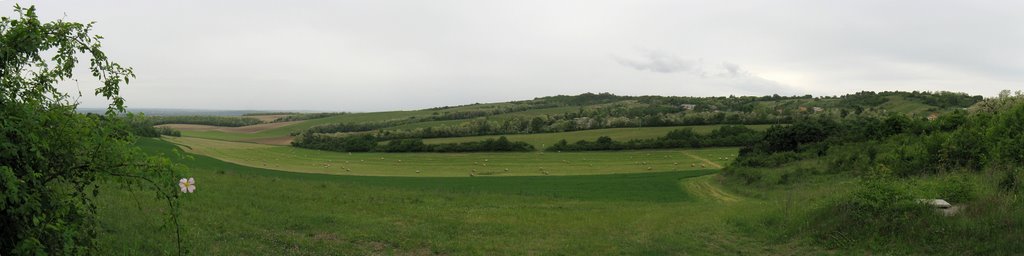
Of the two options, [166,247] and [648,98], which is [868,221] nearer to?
[166,247]

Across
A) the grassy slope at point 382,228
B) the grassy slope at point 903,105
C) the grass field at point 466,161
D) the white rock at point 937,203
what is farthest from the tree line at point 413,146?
the grassy slope at point 903,105

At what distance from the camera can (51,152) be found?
11.6 feet

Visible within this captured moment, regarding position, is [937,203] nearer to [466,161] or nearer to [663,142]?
[466,161]

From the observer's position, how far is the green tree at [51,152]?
3.22m

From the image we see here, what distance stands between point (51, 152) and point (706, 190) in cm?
3587

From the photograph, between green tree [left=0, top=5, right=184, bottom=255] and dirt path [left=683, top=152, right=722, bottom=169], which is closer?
green tree [left=0, top=5, right=184, bottom=255]

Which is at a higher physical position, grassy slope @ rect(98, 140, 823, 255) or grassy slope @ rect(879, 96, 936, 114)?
grassy slope @ rect(879, 96, 936, 114)

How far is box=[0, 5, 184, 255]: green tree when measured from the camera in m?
3.22

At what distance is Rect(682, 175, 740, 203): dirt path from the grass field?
843 centimetres

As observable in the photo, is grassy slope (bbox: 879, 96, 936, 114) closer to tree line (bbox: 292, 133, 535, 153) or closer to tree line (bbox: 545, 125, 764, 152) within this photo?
tree line (bbox: 545, 125, 764, 152)

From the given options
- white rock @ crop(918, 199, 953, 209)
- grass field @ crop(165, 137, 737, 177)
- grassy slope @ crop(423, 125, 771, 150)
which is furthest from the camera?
grassy slope @ crop(423, 125, 771, 150)

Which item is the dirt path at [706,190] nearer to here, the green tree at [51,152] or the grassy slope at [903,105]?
the green tree at [51,152]

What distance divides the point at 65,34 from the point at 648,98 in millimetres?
137363

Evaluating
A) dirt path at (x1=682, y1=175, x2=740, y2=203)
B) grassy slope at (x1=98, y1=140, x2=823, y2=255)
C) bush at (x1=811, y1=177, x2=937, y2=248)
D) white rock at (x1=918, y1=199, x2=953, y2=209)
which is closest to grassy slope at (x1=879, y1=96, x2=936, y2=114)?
dirt path at (x1=682, y1=175, x2=740, y2=203)
